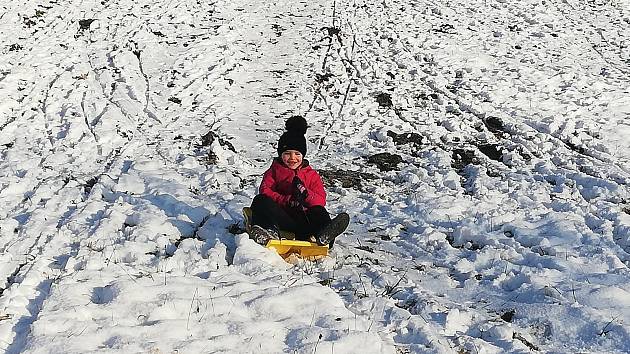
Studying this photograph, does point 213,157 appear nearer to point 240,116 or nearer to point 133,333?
point 240,116

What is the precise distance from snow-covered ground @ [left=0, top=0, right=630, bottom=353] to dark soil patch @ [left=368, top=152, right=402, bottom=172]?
44mm

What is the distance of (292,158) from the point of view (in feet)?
19.8

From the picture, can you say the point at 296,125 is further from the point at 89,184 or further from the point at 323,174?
the point at 89,184

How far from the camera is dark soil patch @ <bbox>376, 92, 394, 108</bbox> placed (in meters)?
11.2

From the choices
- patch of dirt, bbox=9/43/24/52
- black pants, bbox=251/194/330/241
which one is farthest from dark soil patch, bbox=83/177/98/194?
patch of dirt, bbox=9/43/24/52

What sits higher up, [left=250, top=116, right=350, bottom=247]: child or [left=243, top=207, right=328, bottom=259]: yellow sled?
[left=250, top=116, right=350, bottom=247]: child

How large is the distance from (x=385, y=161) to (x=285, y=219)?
348cm

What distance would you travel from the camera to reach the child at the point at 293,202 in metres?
5.50

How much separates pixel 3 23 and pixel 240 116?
8180 mm

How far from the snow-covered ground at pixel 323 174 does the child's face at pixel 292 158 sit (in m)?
1.01

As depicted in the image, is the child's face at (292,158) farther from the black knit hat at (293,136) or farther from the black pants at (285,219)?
the black pants at (285,219)

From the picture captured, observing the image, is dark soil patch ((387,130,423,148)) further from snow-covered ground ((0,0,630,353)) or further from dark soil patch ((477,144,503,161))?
dark soil patch ((477,144,503,161))

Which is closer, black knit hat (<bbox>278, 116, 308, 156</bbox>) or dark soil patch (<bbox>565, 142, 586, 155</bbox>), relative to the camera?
black knit hat (<bbox>278, 116, 308, 156</bbox>)

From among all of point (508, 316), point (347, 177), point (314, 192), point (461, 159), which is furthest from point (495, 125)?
point (508, 316)
